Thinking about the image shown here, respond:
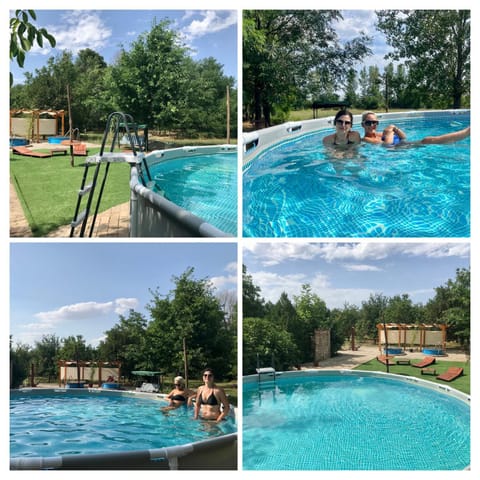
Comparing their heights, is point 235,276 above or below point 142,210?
below

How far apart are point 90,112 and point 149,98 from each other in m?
0.69

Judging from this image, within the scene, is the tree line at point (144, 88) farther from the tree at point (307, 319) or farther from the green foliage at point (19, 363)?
the green foliage at point (19, 363)

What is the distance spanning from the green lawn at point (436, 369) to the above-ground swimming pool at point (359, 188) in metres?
1.18

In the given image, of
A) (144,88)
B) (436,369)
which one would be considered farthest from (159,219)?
(436,369)

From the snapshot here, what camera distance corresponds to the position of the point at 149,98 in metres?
4.88

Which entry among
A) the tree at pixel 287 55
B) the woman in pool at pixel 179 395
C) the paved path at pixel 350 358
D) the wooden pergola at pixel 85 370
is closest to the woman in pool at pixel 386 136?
the tree at pixel 287 55

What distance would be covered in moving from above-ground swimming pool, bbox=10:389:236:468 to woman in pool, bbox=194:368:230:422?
0.07 meters

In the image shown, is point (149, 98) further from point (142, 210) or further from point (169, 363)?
→ point (169, 363)

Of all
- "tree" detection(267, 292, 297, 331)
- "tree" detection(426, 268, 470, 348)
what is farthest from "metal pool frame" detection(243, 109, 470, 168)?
"tree" detection(426, 268, 470, 348)

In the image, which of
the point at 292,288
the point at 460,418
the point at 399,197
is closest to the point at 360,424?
the point at 460,418

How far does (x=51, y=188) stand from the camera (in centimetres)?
554

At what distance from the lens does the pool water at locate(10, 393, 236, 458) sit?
359 cm

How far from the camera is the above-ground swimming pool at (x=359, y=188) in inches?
154

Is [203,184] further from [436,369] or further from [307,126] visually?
[436,369]
